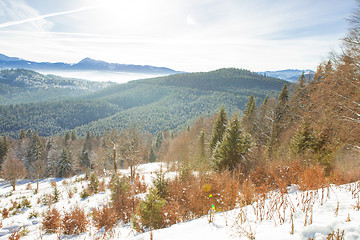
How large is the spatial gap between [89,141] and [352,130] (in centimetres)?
6153

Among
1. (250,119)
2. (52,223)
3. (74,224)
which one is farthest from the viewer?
(250,119)

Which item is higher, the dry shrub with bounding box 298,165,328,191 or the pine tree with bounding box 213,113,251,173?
the dry shrub with bounding box 298,165,328,191

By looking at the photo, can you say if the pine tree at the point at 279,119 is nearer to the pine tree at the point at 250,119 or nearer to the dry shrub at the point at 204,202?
the pine tree at the point at 250,119

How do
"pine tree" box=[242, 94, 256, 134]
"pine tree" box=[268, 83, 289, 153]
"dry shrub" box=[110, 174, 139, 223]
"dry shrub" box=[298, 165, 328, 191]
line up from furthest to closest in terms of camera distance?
"pine tree" box=[242, 94, 256, 134] → "pine tree" box=[268, 83, 289, 153] → "dry shrub" box=[110, 174, 139, 223] → "dry shrub" box=[298, 165, 328, 191]

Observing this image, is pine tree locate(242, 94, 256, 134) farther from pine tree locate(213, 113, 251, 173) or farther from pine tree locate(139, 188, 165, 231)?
pine tree locate(139, 188, 165, 231)

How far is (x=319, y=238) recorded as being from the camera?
2158 millimetres

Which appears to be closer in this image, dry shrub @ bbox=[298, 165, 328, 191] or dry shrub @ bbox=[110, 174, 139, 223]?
dry shrub @ bbox=[298, 165, 328, 191]

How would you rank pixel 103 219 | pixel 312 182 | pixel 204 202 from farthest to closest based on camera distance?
pixel 103 219 → pixel 204 202 → pixel 312 182

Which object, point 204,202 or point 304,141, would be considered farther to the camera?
point 304,141

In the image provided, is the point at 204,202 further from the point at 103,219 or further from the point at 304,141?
the point at 304,141

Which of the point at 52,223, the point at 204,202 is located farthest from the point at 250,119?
the point at 52,223

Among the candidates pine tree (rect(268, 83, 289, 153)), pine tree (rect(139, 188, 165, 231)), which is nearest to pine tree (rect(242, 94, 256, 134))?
pine tree (rect(268, 83, 289, 153))

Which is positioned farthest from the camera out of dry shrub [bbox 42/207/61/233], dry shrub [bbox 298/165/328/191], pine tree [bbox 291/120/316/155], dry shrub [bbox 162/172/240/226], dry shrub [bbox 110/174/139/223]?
pine tree [bbox 291/120/316/155]

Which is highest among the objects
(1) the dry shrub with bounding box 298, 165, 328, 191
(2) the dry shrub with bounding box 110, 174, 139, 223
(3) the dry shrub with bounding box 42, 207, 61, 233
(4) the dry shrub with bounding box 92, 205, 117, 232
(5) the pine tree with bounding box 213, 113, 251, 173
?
(1) the dry shrub with bounding box 298, 165, 328, 191
